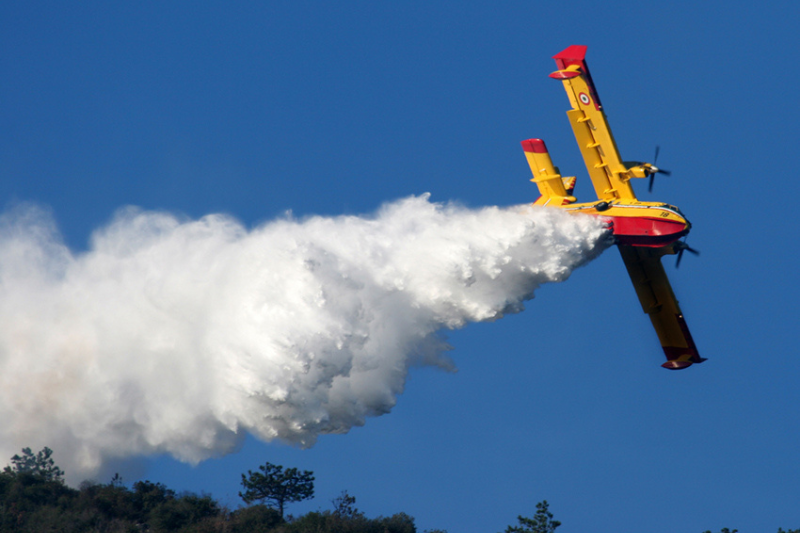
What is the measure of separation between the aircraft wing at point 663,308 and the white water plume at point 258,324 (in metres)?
3.78

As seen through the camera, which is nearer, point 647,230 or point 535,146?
point 647,230

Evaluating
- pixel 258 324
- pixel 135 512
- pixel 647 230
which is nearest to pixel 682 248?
pixel 647 230

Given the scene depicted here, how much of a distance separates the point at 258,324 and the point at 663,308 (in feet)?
50.0

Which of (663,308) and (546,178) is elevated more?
(546,178)

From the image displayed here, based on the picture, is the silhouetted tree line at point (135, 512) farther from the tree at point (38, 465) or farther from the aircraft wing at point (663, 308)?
the aircraft wing at point (663, 308)

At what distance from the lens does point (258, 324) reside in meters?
29.6

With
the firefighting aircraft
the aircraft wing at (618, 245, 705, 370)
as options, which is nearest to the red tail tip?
the firefighting aircraft

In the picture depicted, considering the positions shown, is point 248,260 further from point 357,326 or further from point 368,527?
point 368,527

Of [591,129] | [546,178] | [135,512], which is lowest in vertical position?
[135,512]

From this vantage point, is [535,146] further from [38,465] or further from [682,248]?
[38,465]

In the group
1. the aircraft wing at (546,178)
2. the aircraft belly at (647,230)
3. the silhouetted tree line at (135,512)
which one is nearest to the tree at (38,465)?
the silhouetted tree line at (135,512)

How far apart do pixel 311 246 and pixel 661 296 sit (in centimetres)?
1334

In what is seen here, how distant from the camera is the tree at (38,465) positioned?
3692 centimetres

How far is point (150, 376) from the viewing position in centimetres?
3353
